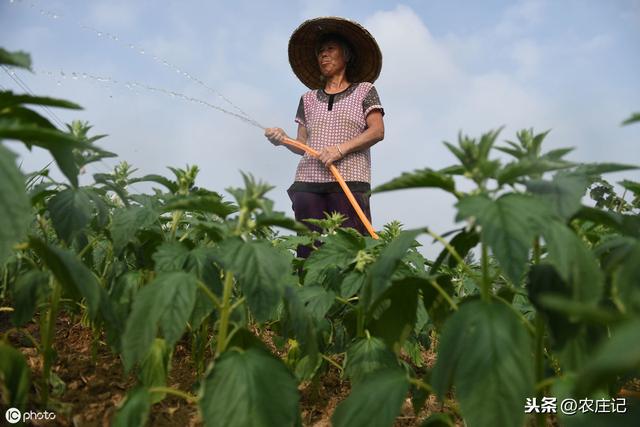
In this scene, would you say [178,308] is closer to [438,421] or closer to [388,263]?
[388,263]

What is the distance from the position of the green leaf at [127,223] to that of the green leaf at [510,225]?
1.17 m

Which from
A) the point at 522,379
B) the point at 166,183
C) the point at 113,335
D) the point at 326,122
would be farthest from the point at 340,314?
the point at 326,122

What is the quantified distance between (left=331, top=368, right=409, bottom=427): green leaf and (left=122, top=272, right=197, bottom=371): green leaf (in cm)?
48

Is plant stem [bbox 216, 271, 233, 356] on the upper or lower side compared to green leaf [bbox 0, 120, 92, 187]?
lower

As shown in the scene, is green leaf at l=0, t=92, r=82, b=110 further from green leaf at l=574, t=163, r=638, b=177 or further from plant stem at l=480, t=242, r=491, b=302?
green leaf at l=574, t=163, r=638, b=177

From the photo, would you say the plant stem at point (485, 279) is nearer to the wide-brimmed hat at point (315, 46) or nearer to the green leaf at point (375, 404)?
the green leaf at point (375, 404)

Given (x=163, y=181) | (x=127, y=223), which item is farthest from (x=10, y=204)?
(x=163, y=181)

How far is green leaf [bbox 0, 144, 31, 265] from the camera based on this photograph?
1.10m

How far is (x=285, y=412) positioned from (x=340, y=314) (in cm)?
150

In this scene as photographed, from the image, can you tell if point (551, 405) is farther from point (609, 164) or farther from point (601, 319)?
point (601, 319)

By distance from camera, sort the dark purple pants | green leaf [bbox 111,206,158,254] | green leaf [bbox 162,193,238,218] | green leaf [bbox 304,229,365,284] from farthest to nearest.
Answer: the dark purple pants < green leaf [bbox 304,229,365,284] < green leaf [bbox 111,206,158,254] < green leaf [bbox 162,193,238,218]

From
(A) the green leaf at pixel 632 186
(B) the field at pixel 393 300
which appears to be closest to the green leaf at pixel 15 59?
(B) the field at pixel 393 300

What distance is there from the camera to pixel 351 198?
13.8ft

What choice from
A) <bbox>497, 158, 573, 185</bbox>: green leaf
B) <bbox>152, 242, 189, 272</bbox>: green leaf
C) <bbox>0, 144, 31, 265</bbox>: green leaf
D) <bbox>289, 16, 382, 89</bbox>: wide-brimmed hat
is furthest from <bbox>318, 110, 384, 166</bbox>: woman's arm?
<bbox>0, 144, 31, 265</bbox>: green leaf
